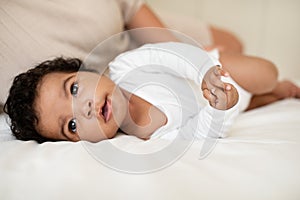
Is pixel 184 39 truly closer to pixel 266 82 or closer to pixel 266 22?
pixel 266 82

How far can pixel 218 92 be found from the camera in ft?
2.19

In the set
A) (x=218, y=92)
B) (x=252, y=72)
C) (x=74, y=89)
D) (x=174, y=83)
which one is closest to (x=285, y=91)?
(x=252, y=72)

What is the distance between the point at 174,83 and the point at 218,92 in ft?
0.70

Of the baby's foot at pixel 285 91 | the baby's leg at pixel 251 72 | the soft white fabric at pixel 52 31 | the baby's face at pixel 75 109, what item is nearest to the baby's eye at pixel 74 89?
the baby's face at pixel 75 109

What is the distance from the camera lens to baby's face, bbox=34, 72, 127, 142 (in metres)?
0.75

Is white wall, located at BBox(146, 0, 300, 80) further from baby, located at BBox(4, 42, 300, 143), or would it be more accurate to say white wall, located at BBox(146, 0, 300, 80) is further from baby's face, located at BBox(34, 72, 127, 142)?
baby's face, located at BBox(34, 72, 127, 142)

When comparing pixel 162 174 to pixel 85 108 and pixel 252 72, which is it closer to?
pixel 85 108

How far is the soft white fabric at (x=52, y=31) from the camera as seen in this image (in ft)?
2.62

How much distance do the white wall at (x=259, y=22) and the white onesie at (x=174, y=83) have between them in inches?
26.4

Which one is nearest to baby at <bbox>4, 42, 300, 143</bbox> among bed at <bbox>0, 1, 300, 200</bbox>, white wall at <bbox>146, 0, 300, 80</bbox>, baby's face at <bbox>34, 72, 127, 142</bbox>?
baby's face at <bbox>34, 72, 127, 142</bbox>

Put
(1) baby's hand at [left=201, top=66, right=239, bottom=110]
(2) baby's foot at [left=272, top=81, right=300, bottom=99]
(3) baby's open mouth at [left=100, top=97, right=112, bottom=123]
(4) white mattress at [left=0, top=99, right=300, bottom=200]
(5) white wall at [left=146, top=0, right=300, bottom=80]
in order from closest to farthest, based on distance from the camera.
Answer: (4) white mattress at [left=0, top=99, right=300, bottom=200]
(1) baby's hand at [left=201, top=66, right=239, bottom=110]
(3) baby's open mouth at [left=100, top=97, right=112, bottom=123]
(2) baby's foot at [left=272, top=81, right=300, bottom=99]
(5) white wall at [left=146, top=0, right=300, bottom=80]

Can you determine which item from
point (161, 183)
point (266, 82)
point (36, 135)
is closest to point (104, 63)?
point (36, 135)

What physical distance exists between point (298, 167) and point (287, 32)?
1077 millimetres

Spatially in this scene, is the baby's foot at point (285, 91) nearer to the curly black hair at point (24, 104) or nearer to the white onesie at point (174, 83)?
the white onesie at point (174, 83)
